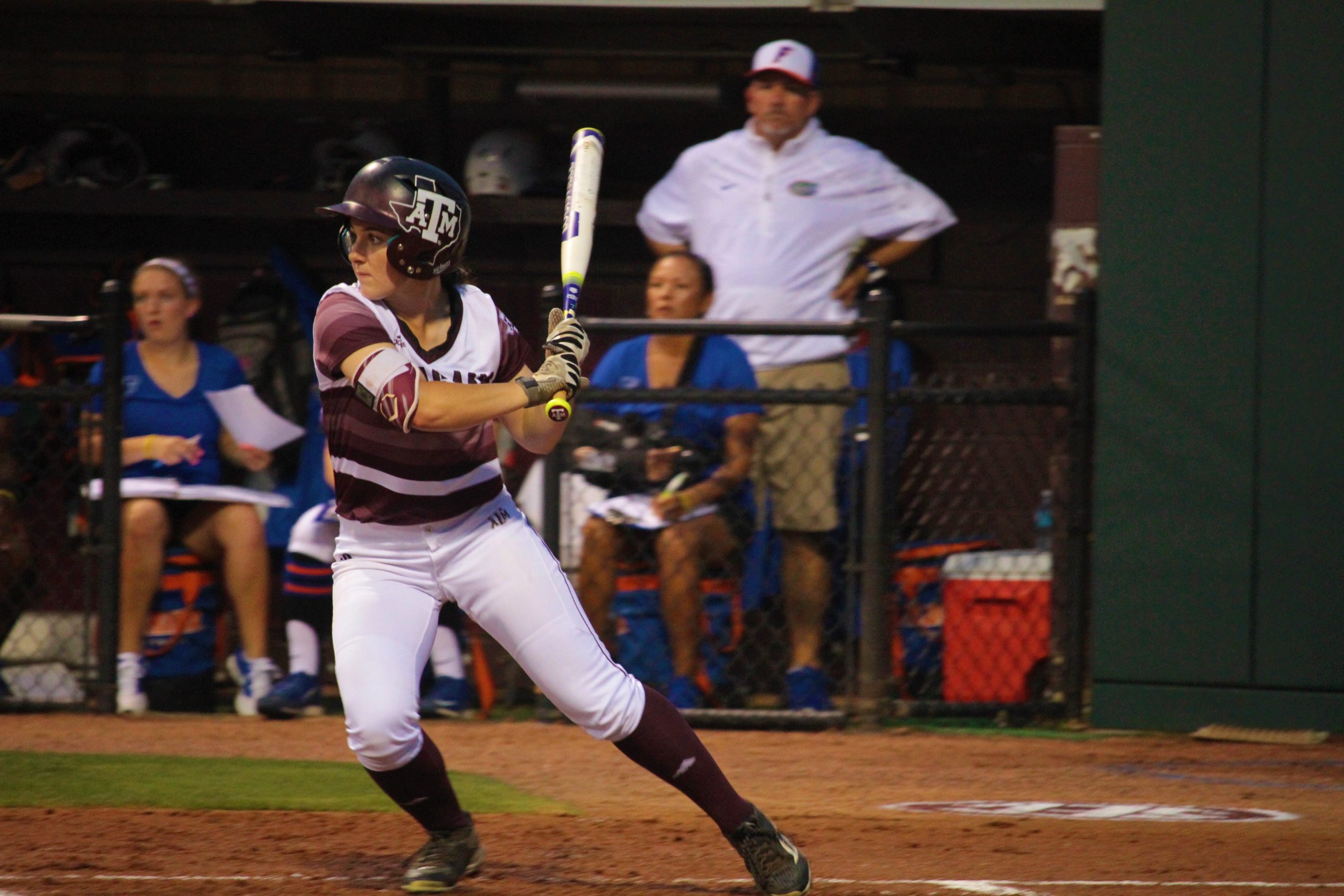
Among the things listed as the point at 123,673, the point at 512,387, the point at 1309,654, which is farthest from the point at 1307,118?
the point at 123,673

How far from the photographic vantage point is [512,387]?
3.63m

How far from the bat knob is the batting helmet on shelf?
0.44 metres

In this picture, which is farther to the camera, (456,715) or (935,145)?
(935,145)

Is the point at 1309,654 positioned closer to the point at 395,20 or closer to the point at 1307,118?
the point at 1307,118

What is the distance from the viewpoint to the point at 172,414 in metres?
6.62

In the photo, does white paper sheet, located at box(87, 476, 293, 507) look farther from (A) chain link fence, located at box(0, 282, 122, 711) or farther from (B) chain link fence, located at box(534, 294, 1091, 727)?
(B) chain link fence, located at box(534, 294, 1091, 727)

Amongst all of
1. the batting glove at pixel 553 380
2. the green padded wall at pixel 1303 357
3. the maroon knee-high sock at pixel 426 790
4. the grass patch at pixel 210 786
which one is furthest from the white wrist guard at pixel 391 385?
the green padded wall at pixel 1303 357

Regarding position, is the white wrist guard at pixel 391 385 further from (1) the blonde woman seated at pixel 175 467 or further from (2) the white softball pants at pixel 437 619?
(1) the blonde woman seated at pixel 175 467

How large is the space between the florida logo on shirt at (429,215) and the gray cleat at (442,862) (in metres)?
1.38

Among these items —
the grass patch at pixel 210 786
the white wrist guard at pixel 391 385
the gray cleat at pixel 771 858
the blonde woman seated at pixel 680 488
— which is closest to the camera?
the white wrist guard at pixel 391 385

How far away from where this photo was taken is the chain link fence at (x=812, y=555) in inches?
246

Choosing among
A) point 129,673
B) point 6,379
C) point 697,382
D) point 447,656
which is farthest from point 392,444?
point 6,379

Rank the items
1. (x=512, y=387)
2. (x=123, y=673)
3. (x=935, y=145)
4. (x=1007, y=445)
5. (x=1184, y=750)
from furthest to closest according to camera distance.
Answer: (x=935, y=145), (x=1007, y=445), (x=123, y=673), (x=1184, y=750), (x=512, y=387)

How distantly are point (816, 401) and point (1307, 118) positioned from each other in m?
2.06
